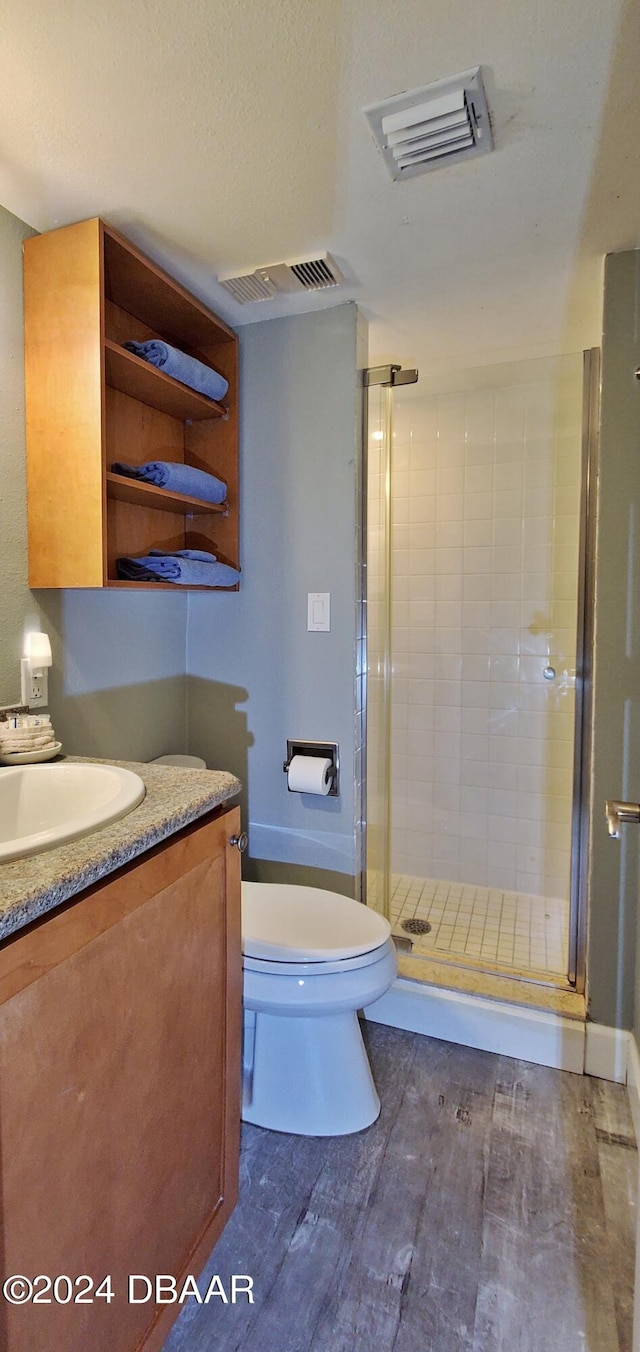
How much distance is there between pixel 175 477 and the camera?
1.49 m

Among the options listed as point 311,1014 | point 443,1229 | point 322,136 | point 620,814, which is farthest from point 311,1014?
point 322,136

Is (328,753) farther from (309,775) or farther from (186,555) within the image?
(186,555)

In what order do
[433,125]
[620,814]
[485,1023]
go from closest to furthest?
[620,814] < [433,125] < [485,1023]

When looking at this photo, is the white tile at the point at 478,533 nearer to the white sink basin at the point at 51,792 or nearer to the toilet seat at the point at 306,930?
the toilet seat at the point at 306,930

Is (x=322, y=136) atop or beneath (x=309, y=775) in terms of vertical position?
atop

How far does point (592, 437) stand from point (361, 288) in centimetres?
76

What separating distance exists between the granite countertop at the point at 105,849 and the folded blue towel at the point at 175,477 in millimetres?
757

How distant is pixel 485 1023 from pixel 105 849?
54.9 inches

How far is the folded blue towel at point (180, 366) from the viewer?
141 centimetres

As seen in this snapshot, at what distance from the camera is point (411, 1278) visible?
3.51 ft

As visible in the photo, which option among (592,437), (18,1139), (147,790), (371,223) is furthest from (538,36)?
(18,1139)

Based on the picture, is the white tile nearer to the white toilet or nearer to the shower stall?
the shower stall

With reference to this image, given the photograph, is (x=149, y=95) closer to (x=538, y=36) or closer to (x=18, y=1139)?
(x=538, y=36)

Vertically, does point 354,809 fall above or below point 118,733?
below
